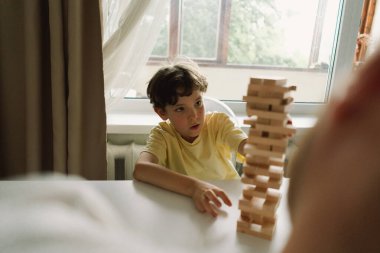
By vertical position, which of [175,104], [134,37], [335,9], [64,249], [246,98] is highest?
[335,9]

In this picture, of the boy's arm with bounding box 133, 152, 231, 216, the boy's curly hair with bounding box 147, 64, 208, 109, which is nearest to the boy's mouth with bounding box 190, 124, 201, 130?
the boy's curly hair with bounding box 147, 64, 208, 109

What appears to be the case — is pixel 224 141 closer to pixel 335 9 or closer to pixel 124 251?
pixel 124 251

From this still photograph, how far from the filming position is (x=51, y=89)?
140cm

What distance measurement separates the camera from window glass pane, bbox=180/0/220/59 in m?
1.82

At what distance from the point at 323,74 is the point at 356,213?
2020 mm

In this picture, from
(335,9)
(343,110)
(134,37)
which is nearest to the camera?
(343,110)

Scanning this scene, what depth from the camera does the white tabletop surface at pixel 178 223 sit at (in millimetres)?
664

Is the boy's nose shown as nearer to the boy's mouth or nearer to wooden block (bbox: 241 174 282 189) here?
the boy's mouth

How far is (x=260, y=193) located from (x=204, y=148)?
0.58m

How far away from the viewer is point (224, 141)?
122cm

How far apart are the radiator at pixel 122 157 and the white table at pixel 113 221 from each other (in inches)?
28.0

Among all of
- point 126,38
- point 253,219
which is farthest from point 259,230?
point 126,38

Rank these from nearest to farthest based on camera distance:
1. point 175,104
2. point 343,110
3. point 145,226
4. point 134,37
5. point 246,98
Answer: point 343,110 < point 246,98 < point 145,226 < point 175,104 < point 134,37

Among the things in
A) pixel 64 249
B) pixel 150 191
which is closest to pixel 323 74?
pixel 150 191
